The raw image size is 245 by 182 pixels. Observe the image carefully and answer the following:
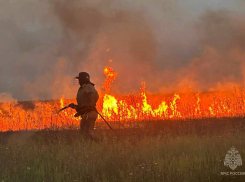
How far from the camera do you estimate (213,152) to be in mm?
8789

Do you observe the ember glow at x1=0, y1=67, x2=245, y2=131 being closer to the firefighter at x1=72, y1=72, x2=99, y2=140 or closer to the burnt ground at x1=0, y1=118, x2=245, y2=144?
the burnt ground at x1=0, y1=118, x2=245, y2=144

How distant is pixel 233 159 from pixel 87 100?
191 inches

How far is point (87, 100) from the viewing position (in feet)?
35.2

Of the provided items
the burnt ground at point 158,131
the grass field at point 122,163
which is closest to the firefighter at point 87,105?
the grass field at point 122,163

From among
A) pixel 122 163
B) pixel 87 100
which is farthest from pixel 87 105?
pixel 122 163

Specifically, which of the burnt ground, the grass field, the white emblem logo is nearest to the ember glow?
the burnt ground

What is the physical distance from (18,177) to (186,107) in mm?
12983

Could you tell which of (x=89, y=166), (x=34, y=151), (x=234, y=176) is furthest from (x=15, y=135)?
(x=234, y=176)

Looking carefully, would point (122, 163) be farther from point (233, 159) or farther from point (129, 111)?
point (129, 111)

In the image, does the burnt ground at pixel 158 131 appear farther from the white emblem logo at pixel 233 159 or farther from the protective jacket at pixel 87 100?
the white emblem logo at pixel 233 159

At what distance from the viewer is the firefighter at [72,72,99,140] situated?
10664 millimetres

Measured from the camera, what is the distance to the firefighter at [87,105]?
10.7 metres

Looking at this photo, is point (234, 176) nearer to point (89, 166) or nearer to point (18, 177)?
point (89, 166)

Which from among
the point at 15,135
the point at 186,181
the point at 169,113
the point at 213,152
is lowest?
the point at 186,181
